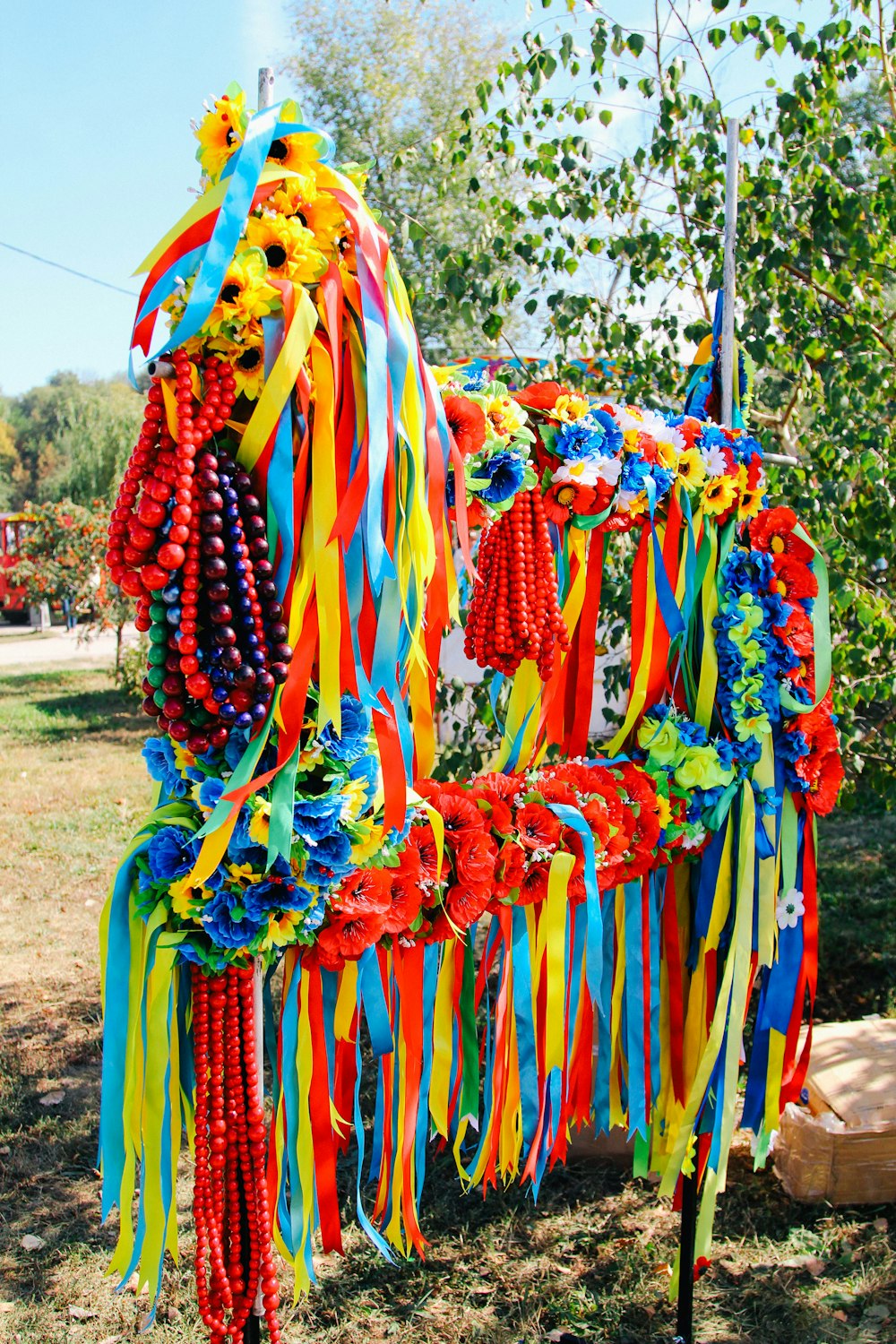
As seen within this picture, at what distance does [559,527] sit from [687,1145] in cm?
129

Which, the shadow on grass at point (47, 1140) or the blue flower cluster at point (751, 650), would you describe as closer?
the blue flower cluster at point (751, 650)

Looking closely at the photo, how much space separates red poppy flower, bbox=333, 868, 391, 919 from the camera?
1565 millimetres

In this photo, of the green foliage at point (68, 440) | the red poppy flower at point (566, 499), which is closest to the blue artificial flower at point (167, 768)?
the red poppy flower at point (566, 499)

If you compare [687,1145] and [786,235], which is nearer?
[687,1145]

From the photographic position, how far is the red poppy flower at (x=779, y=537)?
2117 millimetres

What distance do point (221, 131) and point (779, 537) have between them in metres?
1.33

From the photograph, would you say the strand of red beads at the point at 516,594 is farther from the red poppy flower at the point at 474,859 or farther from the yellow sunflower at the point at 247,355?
the yellow sunflower at the point at 247,355

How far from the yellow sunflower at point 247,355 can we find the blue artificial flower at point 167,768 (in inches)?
20.3

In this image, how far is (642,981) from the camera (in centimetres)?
219

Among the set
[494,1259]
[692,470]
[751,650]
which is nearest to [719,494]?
[692,470]

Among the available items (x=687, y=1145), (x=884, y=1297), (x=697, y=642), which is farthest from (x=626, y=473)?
(x=884, y=1297)

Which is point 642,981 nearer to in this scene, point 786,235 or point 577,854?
point 577,854

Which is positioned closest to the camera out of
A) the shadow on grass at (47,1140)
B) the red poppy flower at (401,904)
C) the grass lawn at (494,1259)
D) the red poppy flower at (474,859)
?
the red poppy flower at (401,904)

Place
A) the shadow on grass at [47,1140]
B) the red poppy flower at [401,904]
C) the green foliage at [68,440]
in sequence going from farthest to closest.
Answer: the green foliage at [68,440] < the shadow on grass at [47,1140] < the red poppy flower at [401,904]
